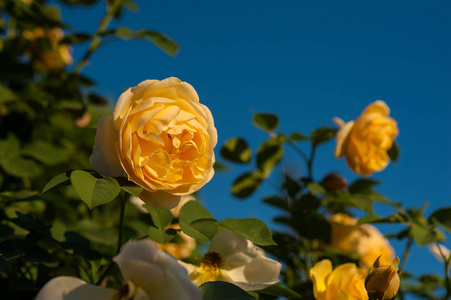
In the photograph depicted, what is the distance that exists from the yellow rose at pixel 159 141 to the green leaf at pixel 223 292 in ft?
0.62

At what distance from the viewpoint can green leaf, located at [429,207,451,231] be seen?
1271 millimetres

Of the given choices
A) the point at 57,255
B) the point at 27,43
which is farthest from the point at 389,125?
the point at 27,43

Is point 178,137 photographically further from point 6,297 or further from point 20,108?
point 20,108

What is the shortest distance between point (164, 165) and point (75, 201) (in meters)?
1.46

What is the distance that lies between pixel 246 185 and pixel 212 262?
→ 73 cm

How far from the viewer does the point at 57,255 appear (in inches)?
45.4

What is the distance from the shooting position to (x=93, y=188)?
71 centimetres

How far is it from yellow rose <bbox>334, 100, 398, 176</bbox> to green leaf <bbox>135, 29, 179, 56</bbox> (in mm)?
708

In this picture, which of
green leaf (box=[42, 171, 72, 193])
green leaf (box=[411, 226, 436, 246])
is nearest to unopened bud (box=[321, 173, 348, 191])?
green leaf (box=[411, 226, 436, 246])

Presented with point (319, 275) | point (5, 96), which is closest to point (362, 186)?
point (319, 275)

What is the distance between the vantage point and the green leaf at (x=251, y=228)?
0.86 m

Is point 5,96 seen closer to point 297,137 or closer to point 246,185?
point 246,185

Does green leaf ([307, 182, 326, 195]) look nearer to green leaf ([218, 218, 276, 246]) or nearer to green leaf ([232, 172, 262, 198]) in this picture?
green leaf ([232, 172, 262, 198])

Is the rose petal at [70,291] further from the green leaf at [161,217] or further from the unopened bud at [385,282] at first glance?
the unopened bud at [385,282]
